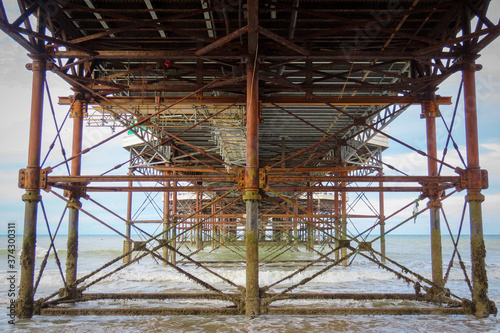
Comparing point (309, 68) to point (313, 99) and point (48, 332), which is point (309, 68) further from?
point (48, 332)

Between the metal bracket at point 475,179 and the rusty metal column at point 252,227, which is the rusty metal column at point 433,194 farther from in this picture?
the rusty metal column at point 252,227

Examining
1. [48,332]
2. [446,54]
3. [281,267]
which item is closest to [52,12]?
[48,332]

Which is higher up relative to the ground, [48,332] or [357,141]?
[357,141]

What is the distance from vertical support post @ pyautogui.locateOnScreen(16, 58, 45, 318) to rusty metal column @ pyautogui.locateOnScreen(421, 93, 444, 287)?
31.0ft

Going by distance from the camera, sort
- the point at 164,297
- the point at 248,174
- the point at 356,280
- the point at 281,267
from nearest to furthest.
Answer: the point at 248,174 → the point at 164,297 → the point at 356,280 → the point at 281,267

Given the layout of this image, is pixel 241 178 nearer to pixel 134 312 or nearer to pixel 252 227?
pixel 252 227

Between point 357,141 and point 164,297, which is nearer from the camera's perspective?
point 164,297

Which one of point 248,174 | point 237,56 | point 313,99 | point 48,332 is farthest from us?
point 313,99

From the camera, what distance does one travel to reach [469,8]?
352 inches

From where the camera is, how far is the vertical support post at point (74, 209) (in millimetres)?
11070

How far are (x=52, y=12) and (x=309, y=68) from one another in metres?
6.03

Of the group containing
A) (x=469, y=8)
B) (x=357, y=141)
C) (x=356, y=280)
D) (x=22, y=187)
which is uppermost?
(x=469, y=8)

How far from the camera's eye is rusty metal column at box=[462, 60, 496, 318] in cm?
892

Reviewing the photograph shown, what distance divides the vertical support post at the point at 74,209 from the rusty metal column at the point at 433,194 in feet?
30.2
